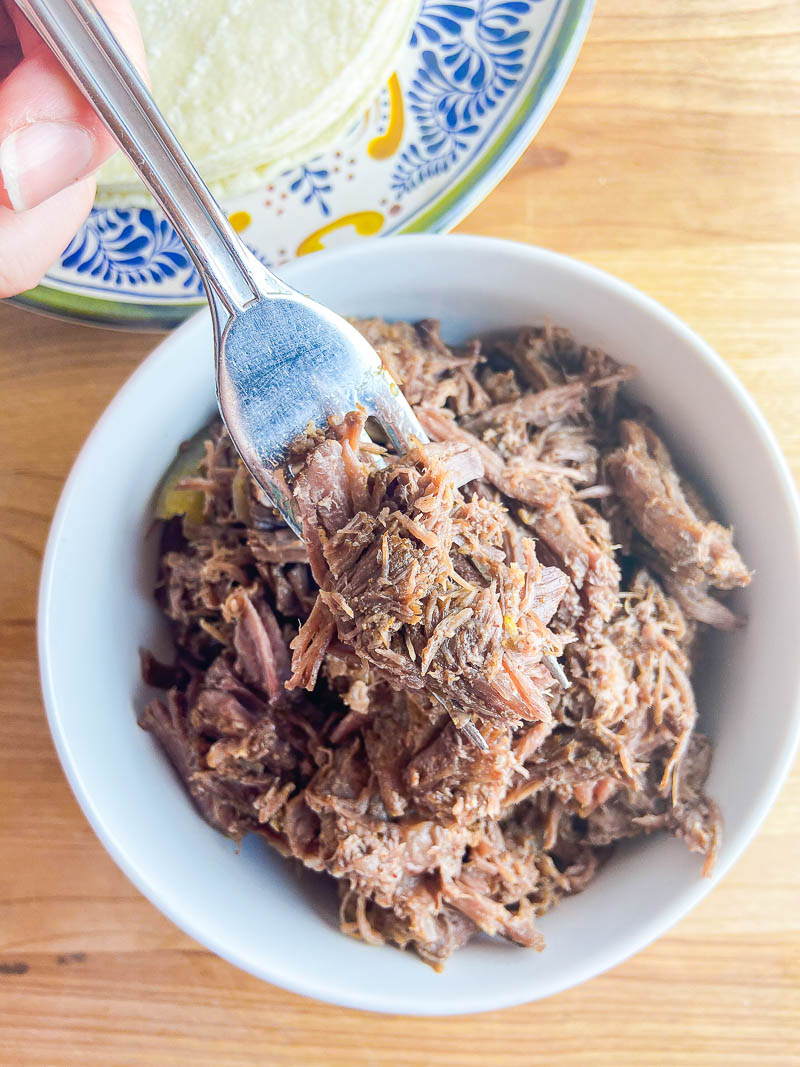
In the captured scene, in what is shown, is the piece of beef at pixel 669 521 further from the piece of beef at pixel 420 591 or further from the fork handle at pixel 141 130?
the fork handle at pixel 141 130

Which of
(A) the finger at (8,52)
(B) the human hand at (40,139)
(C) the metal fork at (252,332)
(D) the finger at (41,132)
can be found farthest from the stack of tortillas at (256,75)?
(C) the metal fork at (252,332)

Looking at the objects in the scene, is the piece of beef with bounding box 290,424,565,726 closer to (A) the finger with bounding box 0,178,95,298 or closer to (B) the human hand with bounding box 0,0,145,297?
(B) the human hand with bounding box 0,0,145,297

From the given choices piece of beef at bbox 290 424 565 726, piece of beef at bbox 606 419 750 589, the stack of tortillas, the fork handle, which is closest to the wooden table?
the stack of tortillas

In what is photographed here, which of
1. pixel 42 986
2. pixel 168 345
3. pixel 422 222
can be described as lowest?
pixel 42 986

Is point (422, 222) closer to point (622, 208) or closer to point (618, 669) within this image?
point (622, 208)

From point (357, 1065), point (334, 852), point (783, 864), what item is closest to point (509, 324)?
point (334, 852)

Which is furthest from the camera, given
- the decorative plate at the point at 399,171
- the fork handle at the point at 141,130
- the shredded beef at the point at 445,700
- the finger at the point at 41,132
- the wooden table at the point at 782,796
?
the wooden table at the point at 782,796
